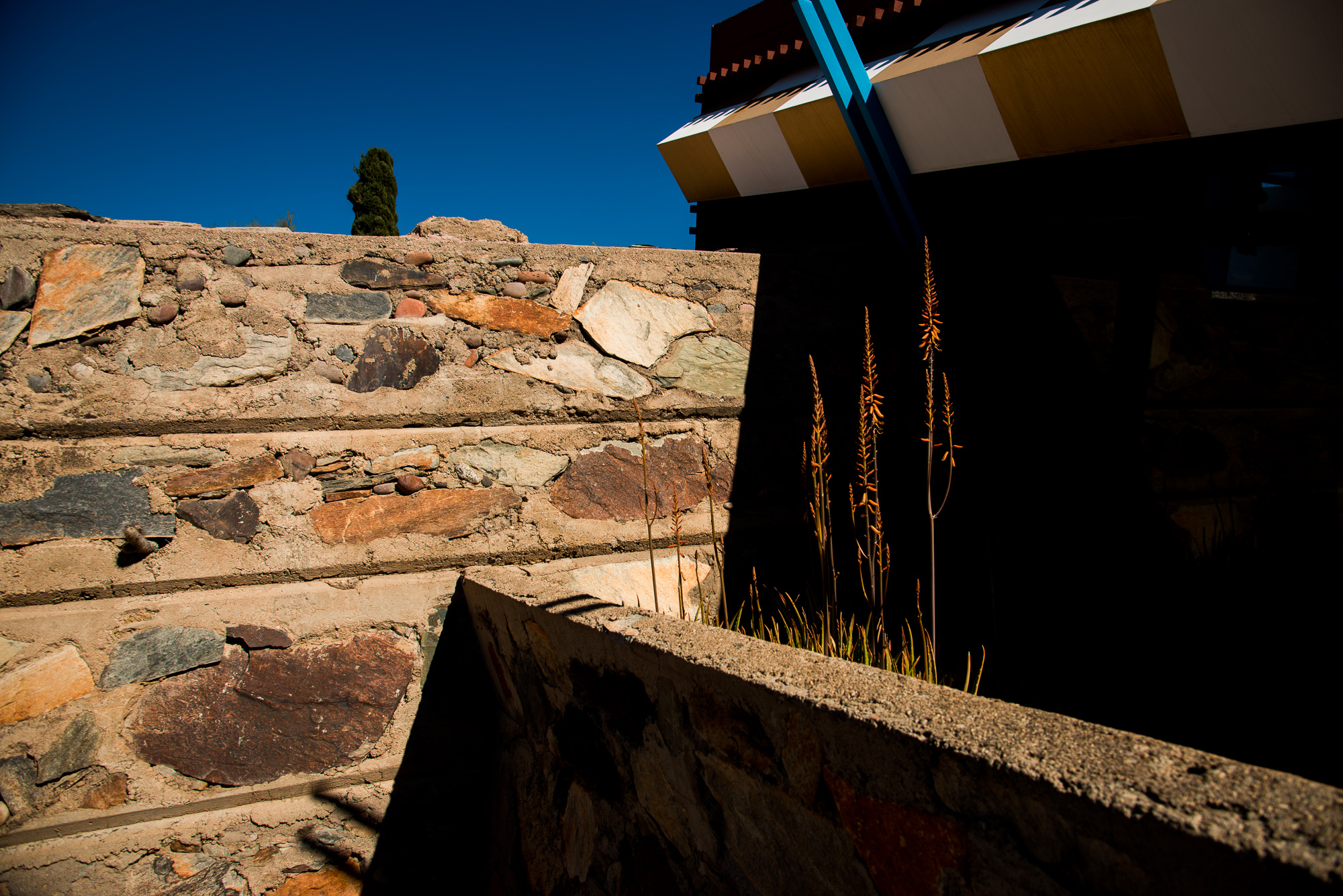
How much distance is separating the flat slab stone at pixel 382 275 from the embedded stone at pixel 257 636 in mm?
1126

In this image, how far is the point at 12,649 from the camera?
2016 mm

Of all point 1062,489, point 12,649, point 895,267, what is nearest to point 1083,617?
point 1062,489

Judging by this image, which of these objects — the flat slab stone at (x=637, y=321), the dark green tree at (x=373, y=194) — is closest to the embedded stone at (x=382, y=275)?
the flat slab stone at (x=637, y=321)

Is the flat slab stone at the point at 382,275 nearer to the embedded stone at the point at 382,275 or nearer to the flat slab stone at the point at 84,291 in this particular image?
the embedded stone at the point at 382,275

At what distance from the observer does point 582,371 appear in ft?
8.32

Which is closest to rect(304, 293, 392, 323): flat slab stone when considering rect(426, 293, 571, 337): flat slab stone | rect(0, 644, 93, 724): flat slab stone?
rect(426, 293, 571, 337): flat slab stone

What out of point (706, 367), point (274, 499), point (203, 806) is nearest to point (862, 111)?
point (706, 367)

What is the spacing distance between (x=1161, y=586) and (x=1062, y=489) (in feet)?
1.74

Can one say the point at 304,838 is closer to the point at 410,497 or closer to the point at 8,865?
the point at 8,865

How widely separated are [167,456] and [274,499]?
32cm

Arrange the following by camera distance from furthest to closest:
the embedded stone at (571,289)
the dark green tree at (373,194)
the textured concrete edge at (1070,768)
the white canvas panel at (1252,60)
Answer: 1. the dark green tree at (373,194)
2. the embedded stone at (571,289)
3. the white canvas panel at (1252,60)
4. the textured concrete edge at (1070,768)

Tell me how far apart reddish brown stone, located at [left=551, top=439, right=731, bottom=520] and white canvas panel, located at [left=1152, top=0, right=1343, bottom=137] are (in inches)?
66.4

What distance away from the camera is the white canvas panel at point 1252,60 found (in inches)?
61.6

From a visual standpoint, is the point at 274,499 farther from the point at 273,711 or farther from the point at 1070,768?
the point at 1070,768
